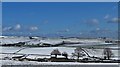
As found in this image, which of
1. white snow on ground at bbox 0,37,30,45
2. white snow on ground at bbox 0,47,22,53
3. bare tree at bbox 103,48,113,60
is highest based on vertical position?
white snow on ground at bbox 0,37,30,45

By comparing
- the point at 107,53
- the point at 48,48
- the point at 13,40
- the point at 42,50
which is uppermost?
the point at 13,40

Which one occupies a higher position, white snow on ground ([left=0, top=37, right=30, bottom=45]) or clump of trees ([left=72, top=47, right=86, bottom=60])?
white snow on ground ([left=0, top=37, right=30, bottom=45])

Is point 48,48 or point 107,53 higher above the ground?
point 48,48

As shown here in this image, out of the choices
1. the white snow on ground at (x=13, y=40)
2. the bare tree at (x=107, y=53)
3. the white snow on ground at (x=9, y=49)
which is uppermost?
the white snow on ground at (x=13, y=40)

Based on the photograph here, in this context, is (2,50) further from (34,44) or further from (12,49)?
(34,44)

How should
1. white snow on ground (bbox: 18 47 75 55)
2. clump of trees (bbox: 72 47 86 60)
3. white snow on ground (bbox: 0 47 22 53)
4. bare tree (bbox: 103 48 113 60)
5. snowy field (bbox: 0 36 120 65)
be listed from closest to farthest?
bare tree (bbox: 103 48 113 60), clump of trees (bbox: 72 47 86 60), snowy field (bbox: 0 36 120 65), white snow on ground (bbox: 18 47 75 55), white snow on ground (bbox: 0 47 22 53)

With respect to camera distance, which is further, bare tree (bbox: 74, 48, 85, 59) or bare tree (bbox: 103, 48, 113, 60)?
bare tree (bbox: 74, 48, 85, 59)

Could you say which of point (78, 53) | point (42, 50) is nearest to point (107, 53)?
point (78, 53)

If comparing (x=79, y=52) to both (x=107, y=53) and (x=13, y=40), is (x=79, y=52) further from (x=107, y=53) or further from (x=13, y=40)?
(x=13, y=40)

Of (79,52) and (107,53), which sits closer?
(79,52)

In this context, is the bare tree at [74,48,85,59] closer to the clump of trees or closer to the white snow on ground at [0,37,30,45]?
the clump of trees

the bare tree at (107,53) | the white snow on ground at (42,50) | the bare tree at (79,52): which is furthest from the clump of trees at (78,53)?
the bare tree at (107,53)

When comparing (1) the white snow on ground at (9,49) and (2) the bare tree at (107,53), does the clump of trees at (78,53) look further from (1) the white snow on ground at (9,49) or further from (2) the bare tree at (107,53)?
(1) the white snow on ground at (9,49)

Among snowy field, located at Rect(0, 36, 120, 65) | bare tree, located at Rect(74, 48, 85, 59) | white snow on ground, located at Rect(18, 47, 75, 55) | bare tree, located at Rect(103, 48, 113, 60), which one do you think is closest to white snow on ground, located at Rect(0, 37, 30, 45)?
snowy field, located at Rect(0, 36, 120, 65)
